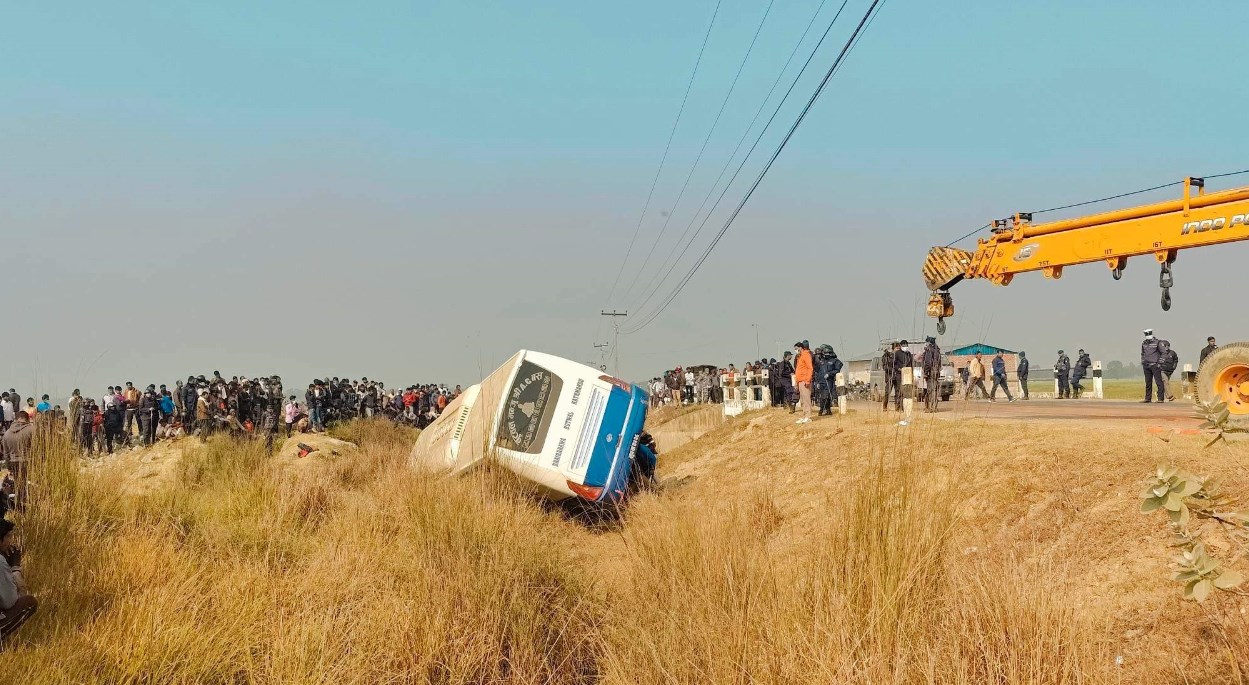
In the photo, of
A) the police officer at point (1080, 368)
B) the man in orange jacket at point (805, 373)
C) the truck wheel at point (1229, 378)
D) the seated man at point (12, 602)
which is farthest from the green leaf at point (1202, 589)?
the police officer at point (1080, 368)

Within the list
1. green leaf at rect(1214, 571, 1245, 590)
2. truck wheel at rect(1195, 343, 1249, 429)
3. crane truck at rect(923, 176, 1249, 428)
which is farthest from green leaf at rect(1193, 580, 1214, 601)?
truck wheel at rect(1195, 343, 1249, 429)

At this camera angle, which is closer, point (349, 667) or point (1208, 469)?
point (349, 667)

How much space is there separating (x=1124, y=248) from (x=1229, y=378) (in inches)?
87.9

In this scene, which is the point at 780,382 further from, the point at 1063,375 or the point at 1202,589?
the point at 1202,589

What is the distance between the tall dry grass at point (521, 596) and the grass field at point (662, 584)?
0.07 feet

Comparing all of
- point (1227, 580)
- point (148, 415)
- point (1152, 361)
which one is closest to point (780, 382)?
point (1152, 361)

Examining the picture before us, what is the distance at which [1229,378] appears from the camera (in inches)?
429

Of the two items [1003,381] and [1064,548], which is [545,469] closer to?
[1064,548]

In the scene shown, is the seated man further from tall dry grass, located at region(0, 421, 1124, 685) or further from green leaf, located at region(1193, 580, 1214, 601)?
green leaf, located at region(1193, 580, 1214, 601)

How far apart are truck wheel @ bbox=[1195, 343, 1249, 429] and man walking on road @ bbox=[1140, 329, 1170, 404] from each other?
468 inches

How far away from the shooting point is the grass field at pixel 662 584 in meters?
4.06

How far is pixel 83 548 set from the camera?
704cm

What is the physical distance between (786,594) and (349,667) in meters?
2.38

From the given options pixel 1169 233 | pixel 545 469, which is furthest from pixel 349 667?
pixel 1169 233
